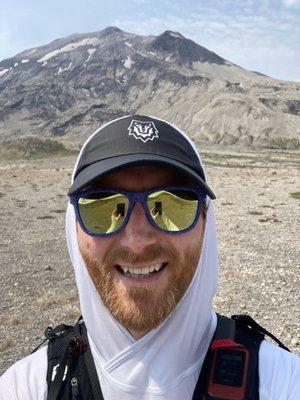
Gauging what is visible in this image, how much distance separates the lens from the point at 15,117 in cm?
19788

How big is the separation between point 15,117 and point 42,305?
198m

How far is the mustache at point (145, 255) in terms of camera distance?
2.17 m

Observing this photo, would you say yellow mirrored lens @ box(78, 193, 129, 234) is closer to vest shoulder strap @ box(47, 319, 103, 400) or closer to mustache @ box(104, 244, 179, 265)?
mustache @ box(104, 244, 179, 265)

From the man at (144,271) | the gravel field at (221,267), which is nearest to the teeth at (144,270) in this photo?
the man at (144,271)

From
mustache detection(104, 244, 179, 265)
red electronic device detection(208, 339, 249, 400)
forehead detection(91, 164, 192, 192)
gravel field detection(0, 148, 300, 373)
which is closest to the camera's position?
red electronic device detection(208, 339, 249, 400)

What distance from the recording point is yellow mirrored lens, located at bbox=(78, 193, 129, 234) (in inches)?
89.5

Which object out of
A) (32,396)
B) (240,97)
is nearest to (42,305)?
(32,396)

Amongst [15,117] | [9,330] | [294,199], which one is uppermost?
[15,117]

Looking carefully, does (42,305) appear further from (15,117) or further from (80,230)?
(15,117)

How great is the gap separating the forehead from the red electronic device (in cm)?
85

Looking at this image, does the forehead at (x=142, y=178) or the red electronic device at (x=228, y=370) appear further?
the forehead at (x=142, y=178)

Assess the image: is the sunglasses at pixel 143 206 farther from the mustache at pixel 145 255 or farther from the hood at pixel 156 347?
the hood at pixel 156 347

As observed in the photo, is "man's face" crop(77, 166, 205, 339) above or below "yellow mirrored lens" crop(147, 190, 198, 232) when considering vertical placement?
below

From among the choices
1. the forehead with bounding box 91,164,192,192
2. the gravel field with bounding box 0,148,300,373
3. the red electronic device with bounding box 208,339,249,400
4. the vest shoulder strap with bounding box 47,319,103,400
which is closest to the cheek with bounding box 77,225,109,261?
the forehead with bounding box 91,164,192,192
